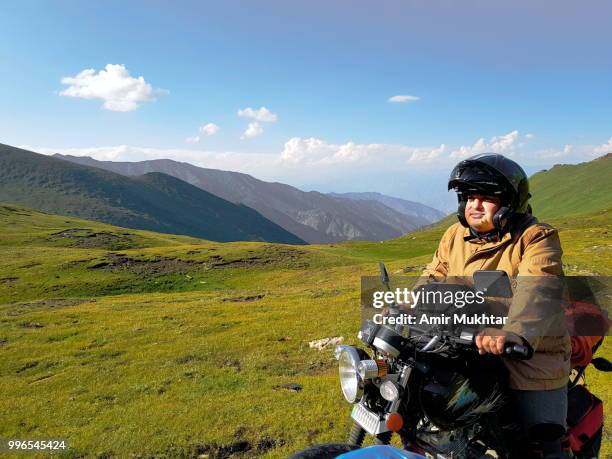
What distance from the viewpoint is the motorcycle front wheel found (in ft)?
12.5

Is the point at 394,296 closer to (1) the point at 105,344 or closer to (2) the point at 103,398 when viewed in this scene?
(2) the point at 103,398

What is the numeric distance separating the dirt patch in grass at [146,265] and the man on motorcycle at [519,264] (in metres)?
58.6

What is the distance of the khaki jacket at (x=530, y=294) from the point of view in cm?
399

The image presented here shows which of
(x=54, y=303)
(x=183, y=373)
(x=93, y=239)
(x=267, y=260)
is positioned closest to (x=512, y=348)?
(x=183, y=373)

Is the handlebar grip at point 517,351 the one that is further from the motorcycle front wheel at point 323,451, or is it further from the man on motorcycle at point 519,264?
the motorcycle front wheel at point 323,451

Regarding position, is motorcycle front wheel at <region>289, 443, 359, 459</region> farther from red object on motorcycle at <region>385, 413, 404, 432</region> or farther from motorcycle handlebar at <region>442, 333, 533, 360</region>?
motorcycle handlebar at <region>442, 333, 533, 360</region>

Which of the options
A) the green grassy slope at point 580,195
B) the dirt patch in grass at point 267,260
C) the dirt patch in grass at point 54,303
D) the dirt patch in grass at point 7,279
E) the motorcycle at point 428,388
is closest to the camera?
the motorcycle at point 428,388

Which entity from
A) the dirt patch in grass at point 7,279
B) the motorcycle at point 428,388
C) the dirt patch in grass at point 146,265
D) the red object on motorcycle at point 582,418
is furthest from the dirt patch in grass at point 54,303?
the red object on motorcycle at point 582,418

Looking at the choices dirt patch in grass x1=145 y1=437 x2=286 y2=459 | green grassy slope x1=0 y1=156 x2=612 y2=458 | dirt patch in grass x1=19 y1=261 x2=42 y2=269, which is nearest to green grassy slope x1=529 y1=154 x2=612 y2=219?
green grassy slope x1=0 y1=156 x2=612 y2=458

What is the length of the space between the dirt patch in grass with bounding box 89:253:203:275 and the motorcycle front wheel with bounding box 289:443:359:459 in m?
58.9

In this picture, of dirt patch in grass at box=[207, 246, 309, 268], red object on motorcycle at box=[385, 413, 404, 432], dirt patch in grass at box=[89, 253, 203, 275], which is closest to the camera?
red object on motorcycle at box=[385, 413, 404, 432]

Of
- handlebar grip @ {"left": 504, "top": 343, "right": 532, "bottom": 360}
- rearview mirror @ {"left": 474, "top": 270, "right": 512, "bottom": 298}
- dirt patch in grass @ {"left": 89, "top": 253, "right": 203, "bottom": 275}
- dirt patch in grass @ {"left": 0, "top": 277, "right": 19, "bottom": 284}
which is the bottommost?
dirt patch in grass @ {"left": 0, "top": 277, "right": 19, "bottom": 284}

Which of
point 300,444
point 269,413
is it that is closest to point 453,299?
point 300,444

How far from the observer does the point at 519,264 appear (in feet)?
14.7
